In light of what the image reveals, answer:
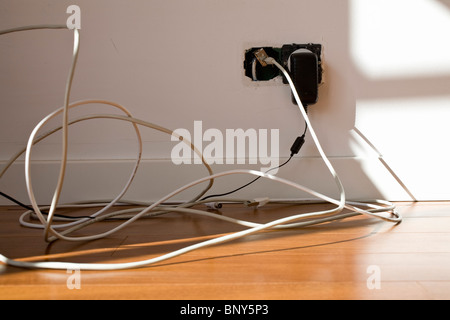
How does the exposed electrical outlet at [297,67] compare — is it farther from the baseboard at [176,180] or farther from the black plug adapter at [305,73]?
the baseboard at [176,180]

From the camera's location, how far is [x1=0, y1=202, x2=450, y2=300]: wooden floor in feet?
1.81

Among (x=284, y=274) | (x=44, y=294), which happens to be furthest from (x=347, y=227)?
(x=44, y=294)

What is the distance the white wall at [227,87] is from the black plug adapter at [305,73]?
59mm

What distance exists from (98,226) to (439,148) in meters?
0.78

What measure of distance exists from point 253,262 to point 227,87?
0.56 meters

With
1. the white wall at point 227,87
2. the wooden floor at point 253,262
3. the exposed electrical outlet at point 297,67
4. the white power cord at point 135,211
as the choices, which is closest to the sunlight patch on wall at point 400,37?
the white wall at point 227,87

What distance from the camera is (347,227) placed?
857 millimetres

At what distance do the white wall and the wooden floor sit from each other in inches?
8.7

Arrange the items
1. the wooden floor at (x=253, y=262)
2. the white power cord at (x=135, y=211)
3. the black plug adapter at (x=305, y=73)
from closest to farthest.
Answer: the wooden floor at (x=253, y=262) → the white power cord at (x=135, y=211) → the black plug adapter at (x=305, y=73)

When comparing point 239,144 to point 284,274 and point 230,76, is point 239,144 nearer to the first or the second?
point 230,76

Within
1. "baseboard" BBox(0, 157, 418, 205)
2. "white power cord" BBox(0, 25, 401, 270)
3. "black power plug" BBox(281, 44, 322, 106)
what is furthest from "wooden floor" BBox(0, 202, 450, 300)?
"black power plug" BBox(281, 44, 322, 106)

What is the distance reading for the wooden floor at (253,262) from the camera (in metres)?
0.55

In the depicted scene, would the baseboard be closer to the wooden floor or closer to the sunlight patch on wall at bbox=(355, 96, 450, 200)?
the sunlight patch on wall at bbox=(355, 96, 450, 200)

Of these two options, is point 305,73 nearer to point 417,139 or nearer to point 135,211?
point 417,139
